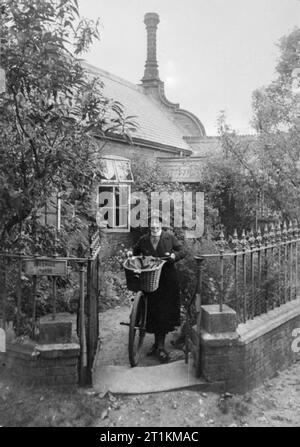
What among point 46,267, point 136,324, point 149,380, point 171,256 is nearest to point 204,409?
point 149,380

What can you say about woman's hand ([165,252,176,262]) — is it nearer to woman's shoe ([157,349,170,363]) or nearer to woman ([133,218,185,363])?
woman ([133,218,185,363])

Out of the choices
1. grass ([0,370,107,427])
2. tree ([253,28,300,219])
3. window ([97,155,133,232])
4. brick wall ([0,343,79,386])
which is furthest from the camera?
window ([97,155,133,232])

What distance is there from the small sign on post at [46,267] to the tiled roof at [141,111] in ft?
34.5

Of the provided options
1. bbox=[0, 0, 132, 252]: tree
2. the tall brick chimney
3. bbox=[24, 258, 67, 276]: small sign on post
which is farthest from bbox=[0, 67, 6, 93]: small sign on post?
the tall brick chimney

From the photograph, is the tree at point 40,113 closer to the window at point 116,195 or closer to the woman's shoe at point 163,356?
the woman's shoe at point 163,356

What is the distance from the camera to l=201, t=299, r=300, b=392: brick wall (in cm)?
432

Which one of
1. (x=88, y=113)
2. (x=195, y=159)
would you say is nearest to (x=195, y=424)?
(x=88, y=113)

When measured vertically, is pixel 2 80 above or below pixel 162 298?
above

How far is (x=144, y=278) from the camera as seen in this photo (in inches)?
187

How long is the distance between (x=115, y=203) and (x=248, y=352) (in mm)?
8521

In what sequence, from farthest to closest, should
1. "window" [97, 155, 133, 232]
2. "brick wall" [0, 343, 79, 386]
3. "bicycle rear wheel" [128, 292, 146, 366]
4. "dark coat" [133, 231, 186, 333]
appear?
"window" [97, 155, 133, 232] < "dark coat" [133, 231, 186, 333] < "bicycle rear wheel" [128, 292, 146, 366] < "brick wall" [0, 343, 79, 386]

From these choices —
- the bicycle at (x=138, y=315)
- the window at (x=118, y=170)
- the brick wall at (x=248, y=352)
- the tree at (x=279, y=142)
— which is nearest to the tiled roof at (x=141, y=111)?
the window at (x=118, y=170)

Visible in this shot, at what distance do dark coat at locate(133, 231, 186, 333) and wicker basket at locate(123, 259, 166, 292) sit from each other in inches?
16.7

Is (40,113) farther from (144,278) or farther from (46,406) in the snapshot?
(46,406)
